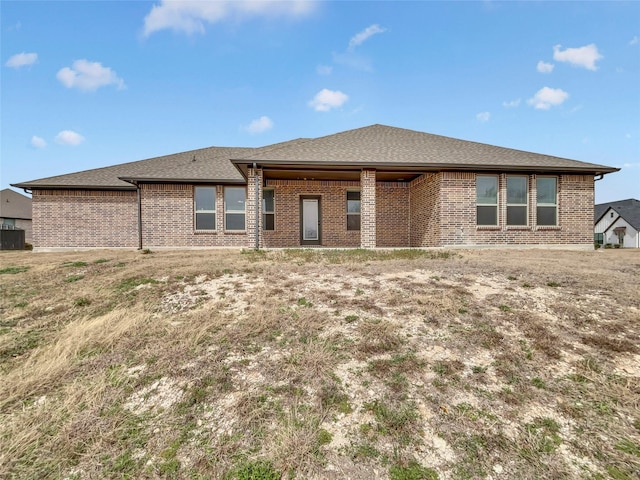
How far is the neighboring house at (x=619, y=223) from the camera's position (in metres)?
33.8

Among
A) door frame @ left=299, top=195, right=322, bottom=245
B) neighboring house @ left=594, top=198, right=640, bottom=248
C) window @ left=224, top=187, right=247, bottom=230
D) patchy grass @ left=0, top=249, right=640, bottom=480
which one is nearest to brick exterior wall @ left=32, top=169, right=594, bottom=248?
door frame @ left=299, top=195, right=322, bottom=245

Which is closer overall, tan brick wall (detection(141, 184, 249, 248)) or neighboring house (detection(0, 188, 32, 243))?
tan brick wall (detection(141, 184, 249, 248))

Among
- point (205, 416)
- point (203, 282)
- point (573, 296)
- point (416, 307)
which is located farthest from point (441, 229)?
point (205, 416)

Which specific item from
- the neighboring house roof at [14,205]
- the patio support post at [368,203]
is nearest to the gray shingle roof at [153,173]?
the patio support post at [368,203]

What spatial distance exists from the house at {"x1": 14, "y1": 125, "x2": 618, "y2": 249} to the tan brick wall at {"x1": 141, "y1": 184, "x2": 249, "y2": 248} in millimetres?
42

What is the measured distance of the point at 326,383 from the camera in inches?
113

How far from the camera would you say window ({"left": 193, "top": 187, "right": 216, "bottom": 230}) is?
13.6 metres

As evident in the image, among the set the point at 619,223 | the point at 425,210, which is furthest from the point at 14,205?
the point at 619,223

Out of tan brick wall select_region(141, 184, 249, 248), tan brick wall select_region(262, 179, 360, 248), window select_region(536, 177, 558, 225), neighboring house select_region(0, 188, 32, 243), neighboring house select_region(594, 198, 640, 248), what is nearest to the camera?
window select_region(536, 177, 558, 225)

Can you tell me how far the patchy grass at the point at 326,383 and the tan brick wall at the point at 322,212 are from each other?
890cm

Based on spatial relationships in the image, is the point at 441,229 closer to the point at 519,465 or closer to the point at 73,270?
the point at 519,465

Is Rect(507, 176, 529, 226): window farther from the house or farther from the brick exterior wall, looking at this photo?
the brick exterior wall

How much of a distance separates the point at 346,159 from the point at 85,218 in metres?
11.8

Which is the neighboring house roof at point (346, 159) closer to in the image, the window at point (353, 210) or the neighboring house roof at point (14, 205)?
the window at point (353, 210)
